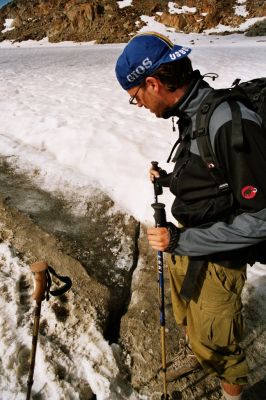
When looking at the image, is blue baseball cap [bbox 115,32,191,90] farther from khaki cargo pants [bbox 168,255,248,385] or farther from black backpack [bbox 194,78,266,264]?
khaki cargo pants [bbox 168,255,248,385]

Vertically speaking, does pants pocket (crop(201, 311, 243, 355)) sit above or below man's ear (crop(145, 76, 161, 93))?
below

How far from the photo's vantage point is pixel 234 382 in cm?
255

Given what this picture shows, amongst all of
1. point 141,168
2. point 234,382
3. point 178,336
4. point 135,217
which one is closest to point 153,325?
point 178,336

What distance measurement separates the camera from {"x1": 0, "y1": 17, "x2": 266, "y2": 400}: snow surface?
118 inches

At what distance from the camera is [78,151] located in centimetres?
676

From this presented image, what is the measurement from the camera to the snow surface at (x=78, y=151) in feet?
9.84

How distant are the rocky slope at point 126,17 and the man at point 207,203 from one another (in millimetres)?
40455

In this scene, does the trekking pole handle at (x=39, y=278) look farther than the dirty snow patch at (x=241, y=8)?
No

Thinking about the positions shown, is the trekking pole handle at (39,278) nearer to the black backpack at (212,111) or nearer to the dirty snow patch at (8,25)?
the black backpack at (212,111)

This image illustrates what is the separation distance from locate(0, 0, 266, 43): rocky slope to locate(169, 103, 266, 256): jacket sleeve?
41.0 metres

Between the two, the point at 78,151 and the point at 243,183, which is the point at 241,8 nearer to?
the point at 78,151

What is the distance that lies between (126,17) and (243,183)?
48.6 m

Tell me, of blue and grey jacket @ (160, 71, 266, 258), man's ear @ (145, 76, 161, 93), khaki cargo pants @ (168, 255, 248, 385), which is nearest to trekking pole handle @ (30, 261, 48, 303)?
blue and grey jacket @ (160, 71, 266, 258)

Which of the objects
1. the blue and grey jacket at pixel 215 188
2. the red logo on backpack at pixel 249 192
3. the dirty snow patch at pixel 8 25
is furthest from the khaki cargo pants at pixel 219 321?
the dirty snow patch at pixel 8 25
